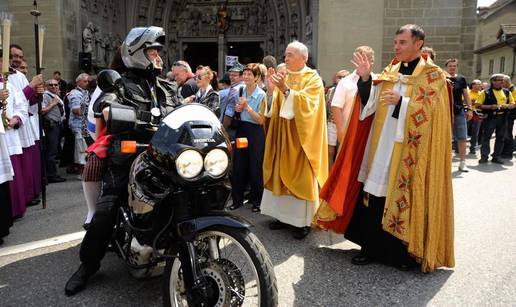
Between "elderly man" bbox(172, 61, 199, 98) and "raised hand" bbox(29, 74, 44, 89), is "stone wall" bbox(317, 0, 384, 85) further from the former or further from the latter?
"raised hand" bbox(29, 74, 44, 89)

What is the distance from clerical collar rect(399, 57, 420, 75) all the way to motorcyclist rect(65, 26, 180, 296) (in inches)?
75.6

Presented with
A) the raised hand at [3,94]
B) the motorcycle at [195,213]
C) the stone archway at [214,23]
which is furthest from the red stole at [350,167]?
the stone archway at [214,23]

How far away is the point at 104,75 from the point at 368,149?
2.22 meters

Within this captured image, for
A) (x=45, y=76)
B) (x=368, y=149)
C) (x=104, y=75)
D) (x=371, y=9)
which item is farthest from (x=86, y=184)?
(x=371, y=9)

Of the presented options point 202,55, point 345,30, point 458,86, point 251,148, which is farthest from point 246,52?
point 251,148

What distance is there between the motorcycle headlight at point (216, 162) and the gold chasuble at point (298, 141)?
1896 millimetres

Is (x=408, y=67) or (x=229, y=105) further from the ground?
(x=408, y=67)

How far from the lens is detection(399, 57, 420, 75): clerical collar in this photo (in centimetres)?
334

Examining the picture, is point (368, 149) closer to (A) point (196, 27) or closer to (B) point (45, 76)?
(B) point (45, 76)

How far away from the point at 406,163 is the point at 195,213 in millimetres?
1813

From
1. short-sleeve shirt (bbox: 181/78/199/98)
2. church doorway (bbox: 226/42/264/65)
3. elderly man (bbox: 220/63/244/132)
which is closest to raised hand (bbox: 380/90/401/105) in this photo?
elderly man (bbox: 220/63/244/132)

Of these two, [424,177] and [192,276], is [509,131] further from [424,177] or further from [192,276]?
[192,276]

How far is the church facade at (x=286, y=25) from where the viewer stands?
1212 cm

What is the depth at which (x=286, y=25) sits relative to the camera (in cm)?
1716
